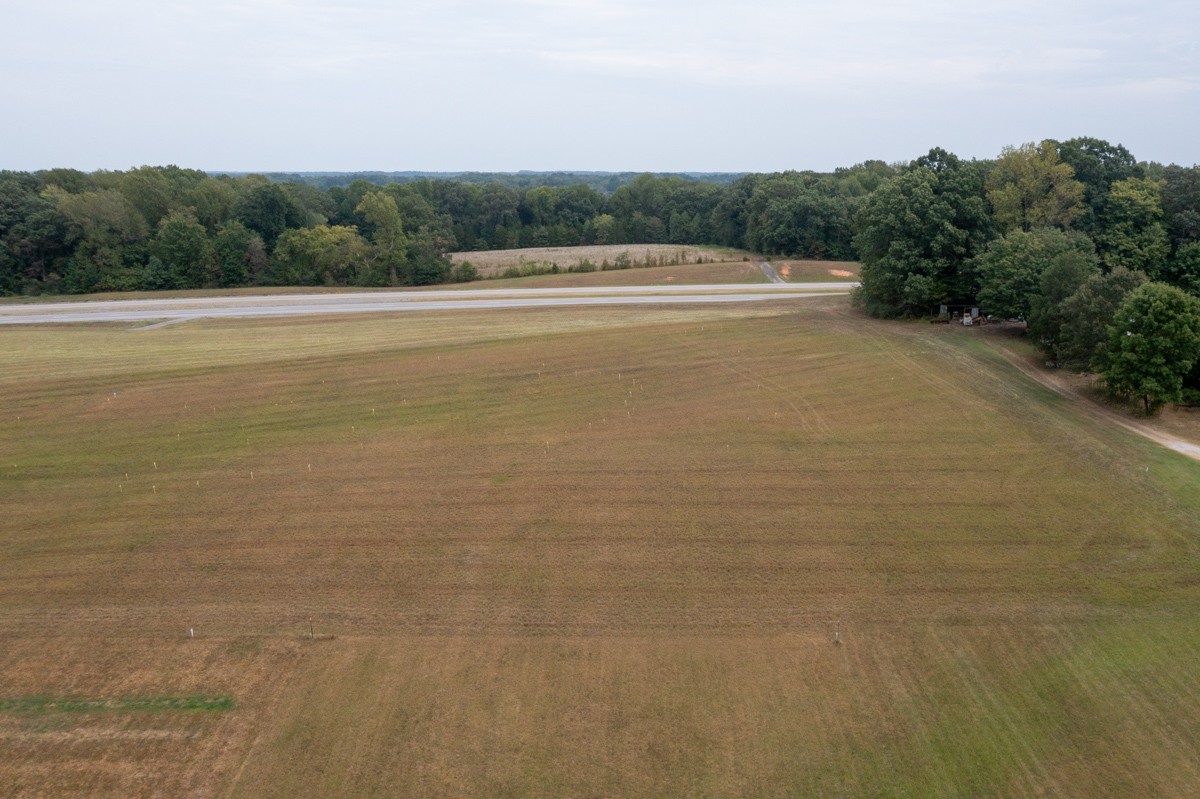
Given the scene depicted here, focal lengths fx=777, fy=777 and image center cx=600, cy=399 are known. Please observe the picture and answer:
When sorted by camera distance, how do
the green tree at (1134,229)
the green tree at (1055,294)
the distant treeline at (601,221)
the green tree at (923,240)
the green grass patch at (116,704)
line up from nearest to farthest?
the green grass patch at (116,704)
the green tree at (1055,294)
the green tree at (1134,229)
the green tree at (923,240)
the distant treeline at (601,221)

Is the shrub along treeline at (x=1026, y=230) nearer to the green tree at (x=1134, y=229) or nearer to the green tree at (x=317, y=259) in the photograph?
the green tree at (x=1134, y=229)

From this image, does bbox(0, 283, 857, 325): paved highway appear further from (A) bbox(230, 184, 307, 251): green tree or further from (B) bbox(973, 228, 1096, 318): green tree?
(A) bbox(230, 184, 307, 251): green tree

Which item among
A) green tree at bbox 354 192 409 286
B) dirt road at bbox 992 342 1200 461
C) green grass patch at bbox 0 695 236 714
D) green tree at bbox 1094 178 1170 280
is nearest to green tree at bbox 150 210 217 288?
green tree at bbox 354 192 409 286

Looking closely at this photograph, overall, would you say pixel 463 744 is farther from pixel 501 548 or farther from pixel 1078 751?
pixel 1078 751

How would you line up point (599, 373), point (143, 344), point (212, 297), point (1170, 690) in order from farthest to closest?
point (212, 297) → point (143, 344) → point (599, 373) → point (1170, 690)

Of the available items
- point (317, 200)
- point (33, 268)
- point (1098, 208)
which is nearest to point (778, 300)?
point (1098, 208)

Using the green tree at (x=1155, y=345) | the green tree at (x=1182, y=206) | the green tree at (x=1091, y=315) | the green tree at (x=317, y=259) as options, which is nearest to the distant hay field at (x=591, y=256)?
the green tree at (x=317, y=259)
